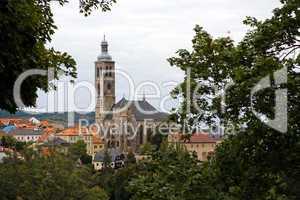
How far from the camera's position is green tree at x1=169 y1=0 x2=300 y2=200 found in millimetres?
9727

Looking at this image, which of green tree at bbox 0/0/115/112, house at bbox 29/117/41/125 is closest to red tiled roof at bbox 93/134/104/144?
house at bbox 29/117/41/125

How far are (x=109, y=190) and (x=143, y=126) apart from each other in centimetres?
5362

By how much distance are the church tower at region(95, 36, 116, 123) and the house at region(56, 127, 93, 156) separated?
3.95m

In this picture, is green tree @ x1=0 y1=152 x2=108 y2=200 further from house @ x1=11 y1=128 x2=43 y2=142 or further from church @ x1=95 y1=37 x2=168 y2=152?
house @ x1=11 y1=128 x2=43 y2=142

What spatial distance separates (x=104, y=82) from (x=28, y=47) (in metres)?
129

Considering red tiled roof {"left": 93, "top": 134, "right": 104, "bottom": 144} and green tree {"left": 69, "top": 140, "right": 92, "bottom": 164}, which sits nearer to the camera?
green tree {"left": 69, "top": 140, "right": 92, "bottom": 164}

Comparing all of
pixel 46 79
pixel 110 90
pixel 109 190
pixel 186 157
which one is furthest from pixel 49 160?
pixel 110 90

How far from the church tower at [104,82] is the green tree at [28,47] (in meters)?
120

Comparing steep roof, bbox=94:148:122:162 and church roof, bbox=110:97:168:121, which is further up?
church roof, bbox=110:97:168:121

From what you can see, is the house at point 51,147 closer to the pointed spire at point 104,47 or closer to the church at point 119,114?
the church at point 119,114

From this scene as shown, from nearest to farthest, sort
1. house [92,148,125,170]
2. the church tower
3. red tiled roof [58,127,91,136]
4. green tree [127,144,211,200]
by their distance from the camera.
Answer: green tree [127,144,211,200], house [92,148,125,170], red tiled roof [58,127,91,136], the church tower

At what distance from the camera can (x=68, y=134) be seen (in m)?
133

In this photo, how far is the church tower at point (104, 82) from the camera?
430 feet

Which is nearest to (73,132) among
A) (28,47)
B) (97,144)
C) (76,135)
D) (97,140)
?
(76,135)
